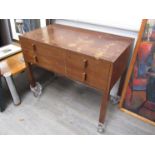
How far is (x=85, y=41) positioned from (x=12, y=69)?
86cm

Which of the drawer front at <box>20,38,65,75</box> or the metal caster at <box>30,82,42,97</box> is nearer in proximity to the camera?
the drawer front at <box>20,38,65,75</box>

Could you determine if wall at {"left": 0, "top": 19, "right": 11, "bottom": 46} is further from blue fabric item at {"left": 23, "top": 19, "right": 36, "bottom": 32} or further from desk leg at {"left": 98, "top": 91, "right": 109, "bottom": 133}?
desk leg at {"left": 98, "top": 91, "right": 109, "bottom": 133}

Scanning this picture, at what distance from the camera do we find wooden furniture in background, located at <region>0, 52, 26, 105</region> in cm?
147

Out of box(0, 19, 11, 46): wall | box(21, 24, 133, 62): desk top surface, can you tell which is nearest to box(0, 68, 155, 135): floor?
box(21, 24, 133, 62): desk top surface

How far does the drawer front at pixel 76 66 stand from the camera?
103 centimetres

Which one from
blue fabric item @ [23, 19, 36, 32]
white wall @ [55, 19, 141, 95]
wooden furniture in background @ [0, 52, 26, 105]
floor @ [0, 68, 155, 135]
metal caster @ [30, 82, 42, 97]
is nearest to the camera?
white wall @ [55, 19, 141, 95]

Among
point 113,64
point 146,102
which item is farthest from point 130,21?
point 146,102

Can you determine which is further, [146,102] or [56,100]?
[56,100]

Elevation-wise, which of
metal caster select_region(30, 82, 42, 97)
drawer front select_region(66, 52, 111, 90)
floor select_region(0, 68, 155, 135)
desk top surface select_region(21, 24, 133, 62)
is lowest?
floor select_region(0, 68, 155, 135)

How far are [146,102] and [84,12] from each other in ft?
3.36

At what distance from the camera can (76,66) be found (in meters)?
1.09

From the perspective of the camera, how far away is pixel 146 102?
1373 millimetres

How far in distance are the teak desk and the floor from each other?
21 centimetres
